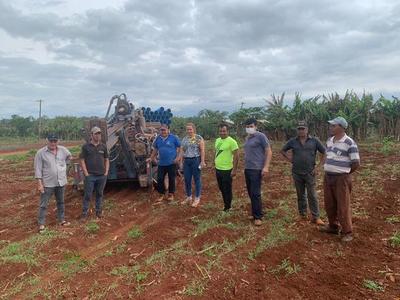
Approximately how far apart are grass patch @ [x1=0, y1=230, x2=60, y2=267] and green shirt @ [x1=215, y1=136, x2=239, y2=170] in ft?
9.10

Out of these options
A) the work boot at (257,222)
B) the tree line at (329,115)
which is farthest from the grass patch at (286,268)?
the tree line at (329,115)

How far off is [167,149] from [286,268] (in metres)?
3.78

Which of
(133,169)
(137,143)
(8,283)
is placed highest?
(137,143)

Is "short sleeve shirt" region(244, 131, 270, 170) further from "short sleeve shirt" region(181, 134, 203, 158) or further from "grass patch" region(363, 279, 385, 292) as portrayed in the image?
"grass patch" region(363, 279, 385, 292)

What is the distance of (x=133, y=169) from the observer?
928 centimetres

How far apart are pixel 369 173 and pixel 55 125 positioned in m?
41.8

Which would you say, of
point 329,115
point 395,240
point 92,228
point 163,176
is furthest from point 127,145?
point 329,115

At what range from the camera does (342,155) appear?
18.5 ft

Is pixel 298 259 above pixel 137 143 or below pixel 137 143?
below

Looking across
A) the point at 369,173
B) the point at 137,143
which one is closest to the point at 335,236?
the point at 137,143

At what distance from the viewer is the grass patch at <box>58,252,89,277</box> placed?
16.4 feet

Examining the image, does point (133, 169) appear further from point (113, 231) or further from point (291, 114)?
point (291, 114)

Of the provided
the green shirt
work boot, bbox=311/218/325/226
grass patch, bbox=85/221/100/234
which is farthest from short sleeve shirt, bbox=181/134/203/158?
work boot, bbox=311/218/325/226

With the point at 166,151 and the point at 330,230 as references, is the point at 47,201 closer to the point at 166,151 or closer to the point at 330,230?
the point at 166,151
